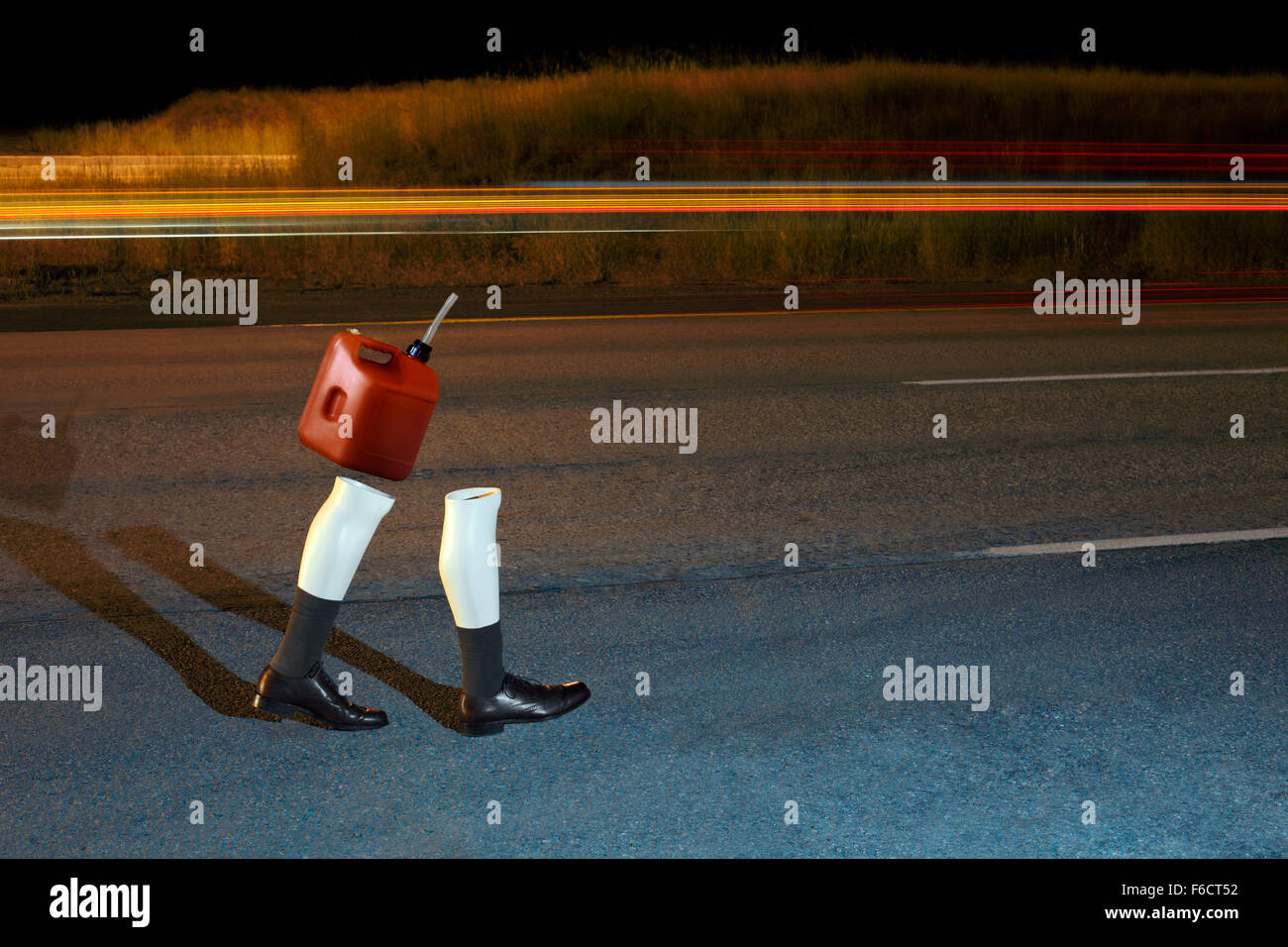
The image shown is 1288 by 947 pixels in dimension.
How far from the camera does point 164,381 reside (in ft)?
30.7

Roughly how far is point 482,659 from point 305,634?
1.67ft

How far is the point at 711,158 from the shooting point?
26.2m

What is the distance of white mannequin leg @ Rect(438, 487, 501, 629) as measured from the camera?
377 centimetres

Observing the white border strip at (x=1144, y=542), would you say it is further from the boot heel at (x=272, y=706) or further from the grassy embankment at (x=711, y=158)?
the grassy embankment at (x=711, y=158)

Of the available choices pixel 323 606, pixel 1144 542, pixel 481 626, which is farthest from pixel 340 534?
pixel 1144 542

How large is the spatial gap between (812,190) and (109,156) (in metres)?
15.4

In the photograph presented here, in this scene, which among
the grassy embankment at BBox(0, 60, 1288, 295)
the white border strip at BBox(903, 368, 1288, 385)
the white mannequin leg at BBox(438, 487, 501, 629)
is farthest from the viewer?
the grassy embankment at BBox(0, 60, 1288, 295)

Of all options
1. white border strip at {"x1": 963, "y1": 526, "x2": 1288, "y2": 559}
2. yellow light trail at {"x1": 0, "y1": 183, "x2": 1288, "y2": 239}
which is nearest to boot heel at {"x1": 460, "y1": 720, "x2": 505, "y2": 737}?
white border strip at {"x1": 963, "y1": 526, "x2": 1288, "y2": 559}

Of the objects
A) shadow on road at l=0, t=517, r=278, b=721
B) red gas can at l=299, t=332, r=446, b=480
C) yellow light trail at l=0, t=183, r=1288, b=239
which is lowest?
shadow on road at l=0, t=517, r=278, b=721

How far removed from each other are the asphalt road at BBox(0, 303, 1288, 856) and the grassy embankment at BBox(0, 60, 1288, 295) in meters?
7.42

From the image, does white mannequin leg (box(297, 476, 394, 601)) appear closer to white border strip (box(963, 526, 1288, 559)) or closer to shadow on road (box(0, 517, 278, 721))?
shadow on road (box(0, 517, 278, 721))

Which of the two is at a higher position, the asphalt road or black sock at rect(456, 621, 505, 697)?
black sock at rect(456, 621, 505, 697)

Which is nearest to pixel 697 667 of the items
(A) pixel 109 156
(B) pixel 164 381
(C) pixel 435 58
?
(B) pixel 164 381

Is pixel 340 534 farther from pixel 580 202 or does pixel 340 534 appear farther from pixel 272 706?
pixel 580 202
